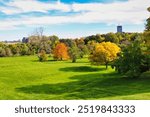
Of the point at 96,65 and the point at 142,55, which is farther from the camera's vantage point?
the point at 96,65

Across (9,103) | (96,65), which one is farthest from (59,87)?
(9,103)

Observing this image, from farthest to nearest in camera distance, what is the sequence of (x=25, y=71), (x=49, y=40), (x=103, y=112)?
(x=49, y=40), (x=25, y=71), (x=103, y=112)

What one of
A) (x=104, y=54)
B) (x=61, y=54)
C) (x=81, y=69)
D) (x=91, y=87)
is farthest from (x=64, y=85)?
(x=61, y=54)

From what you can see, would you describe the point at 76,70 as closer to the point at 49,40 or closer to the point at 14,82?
the point at 14,82

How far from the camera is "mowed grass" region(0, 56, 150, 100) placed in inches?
1267

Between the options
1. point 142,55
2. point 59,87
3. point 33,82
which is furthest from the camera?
point 33,82

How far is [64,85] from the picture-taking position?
40781 mm

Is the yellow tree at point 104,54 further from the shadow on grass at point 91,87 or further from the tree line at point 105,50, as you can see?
the shadow on grass at point 91,87

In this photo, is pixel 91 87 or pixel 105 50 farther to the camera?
pixel 105 50

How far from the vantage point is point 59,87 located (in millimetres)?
39406

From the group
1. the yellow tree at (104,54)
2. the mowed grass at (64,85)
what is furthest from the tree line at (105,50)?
the mowed grass at (64,85)

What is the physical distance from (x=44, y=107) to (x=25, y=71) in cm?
4411

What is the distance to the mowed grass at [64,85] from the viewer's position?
106 ft

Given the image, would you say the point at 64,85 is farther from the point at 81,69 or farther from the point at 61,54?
the point at 61,54
